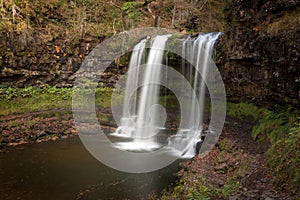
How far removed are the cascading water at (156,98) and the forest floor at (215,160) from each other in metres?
1.14

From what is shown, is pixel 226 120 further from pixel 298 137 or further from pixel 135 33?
pixel 135 33

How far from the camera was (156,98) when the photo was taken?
535 inches

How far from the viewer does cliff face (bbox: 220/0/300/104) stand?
662 centimetres

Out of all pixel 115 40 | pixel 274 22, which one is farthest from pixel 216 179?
pixel 115 40

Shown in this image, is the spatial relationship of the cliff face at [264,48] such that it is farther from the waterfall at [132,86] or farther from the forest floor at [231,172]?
the waterfall at [132,86]

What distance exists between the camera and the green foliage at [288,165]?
15.4 feet

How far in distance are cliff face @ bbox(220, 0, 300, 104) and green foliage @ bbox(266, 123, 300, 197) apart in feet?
5.46

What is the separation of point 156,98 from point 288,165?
882 centimetres

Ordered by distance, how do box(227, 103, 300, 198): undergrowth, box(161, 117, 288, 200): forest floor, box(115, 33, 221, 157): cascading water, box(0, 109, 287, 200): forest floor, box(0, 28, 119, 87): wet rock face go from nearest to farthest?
box(227, 103, 300, 198): undergrowth < box(161, 117, 288, 200): forest floor < box(0, 109, 287, 200): forest floor < box(115, 33, 221, 157): cascading water < box(0, 28, 119, 87): wet rock face

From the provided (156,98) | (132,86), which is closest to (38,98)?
(132,86)

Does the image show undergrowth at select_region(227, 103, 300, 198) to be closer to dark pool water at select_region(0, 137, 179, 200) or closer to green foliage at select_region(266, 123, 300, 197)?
green foliage at select_region(266, 123, 300, 197)

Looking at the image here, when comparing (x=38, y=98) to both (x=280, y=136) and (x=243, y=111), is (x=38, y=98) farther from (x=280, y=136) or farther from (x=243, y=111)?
(x=280, y=136)

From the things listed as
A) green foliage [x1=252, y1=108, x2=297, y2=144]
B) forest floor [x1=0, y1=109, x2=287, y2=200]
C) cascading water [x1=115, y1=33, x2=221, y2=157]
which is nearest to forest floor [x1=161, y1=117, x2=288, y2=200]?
forest floor [x1=0, y1=109, x2=287, y2=200]

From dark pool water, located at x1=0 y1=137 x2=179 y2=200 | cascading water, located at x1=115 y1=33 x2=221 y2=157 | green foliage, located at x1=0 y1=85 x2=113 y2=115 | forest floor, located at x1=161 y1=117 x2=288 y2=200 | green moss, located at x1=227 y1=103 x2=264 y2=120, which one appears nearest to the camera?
forest floor, located at x1=161 y1=117 x2=288 y2=200
